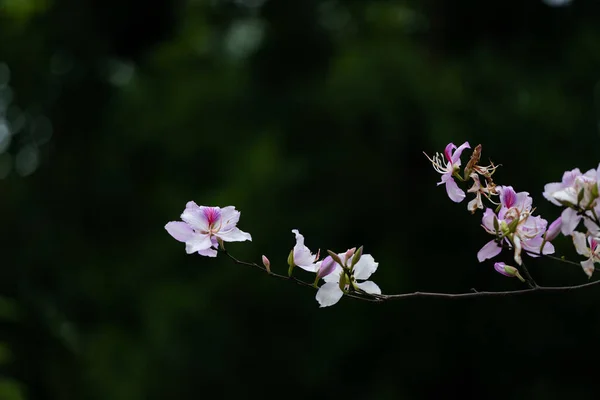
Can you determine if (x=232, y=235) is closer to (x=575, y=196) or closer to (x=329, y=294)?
(x=329, y=294)

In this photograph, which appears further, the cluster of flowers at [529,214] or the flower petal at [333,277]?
the flower petal at [333,277]

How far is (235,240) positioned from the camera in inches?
53.0

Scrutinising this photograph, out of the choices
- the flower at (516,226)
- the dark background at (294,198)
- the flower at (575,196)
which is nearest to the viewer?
the flower at (575,196)

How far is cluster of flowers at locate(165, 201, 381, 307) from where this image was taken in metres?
1.34

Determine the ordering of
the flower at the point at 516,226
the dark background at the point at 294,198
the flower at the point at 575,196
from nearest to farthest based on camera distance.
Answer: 1. the flower at the point at 575,196
2. the flower at the point at 516,226
3. the dark background at the point at 294,198

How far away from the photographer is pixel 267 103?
555 cm

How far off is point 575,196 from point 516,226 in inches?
4.5

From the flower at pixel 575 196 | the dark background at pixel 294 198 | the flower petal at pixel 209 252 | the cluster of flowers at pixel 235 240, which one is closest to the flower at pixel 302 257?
the cluster of flowers at pixel 235 240

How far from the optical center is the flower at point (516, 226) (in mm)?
1285

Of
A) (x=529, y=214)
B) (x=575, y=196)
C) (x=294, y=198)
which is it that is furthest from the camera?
(x=294, y=198)

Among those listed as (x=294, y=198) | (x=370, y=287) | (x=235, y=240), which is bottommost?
(x=294, y=198)

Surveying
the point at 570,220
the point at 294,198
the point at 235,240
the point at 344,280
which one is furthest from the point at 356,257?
the point at 294,198

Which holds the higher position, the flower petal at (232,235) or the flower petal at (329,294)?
the flower petal at (232,235)

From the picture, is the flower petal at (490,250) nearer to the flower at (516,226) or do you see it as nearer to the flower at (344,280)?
the flower at (516,226)
